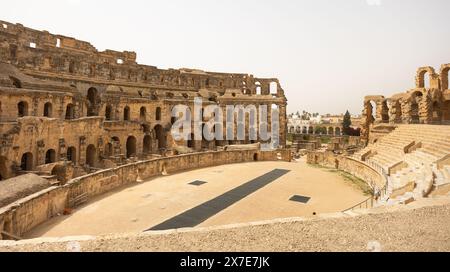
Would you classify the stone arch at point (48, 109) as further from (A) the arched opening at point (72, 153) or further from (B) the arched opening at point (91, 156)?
(B) the arched opening at point (91, 156)

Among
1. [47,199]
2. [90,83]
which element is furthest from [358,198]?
[90,83]

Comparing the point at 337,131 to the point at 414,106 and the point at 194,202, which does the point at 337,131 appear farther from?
the point at 194,202

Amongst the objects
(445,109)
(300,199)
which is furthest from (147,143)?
(445,109)

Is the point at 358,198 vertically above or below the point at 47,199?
below

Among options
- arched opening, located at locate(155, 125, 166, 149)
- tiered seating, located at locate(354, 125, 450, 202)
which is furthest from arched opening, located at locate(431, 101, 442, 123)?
arched opening, located at locate(155, 125, 166, 149)

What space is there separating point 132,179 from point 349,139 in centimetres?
3724

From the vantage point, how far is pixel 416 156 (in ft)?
56.5

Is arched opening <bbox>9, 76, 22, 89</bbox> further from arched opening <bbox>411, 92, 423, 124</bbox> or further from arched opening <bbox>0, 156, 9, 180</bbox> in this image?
arched opening <bbox>411, 92, 423, 124</bbox>

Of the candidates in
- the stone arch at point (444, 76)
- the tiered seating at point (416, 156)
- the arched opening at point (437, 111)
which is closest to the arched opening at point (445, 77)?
the stone arch at point (444, 76)

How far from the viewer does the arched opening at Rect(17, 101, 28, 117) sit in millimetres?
20172
